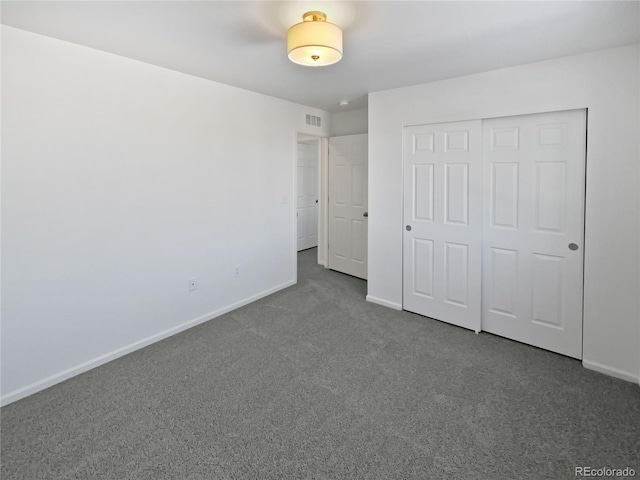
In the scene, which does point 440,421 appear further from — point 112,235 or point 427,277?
point 112,235

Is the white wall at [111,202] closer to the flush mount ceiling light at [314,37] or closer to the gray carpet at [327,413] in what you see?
the gray carpet at [327,413]

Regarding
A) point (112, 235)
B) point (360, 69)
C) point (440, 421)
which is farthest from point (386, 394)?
point (360, 69)

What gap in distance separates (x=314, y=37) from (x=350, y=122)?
3.09m

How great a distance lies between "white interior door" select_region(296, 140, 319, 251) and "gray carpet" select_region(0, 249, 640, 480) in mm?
3752

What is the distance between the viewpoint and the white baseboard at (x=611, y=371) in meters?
2.57

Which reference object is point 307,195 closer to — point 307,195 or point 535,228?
point 307,195

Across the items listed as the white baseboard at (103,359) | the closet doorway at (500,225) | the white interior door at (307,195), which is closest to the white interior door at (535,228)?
the closet doorway at (500,225)

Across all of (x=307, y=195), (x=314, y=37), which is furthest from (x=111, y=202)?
(x=307, y=195)

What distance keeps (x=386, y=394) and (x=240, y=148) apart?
2.78 m

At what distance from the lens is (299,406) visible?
231 cm

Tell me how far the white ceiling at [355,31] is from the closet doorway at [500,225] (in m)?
0.61

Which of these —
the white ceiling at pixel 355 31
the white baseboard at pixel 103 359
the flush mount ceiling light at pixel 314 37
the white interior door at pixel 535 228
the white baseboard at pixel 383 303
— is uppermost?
the white ceiling at pixel 355 31

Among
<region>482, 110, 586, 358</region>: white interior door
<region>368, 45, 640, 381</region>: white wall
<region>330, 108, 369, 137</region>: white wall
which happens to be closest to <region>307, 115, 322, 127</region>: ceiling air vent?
<region>330, 108, 369, 137</region>: white wall

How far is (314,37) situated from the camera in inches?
79.8
